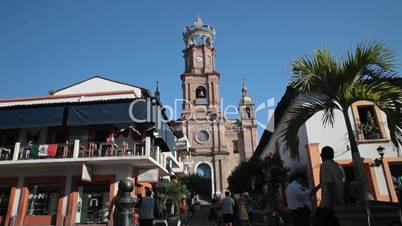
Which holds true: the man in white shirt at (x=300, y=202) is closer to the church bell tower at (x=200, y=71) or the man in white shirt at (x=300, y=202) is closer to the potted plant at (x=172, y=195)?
the potted plant at (x=172, y=195)

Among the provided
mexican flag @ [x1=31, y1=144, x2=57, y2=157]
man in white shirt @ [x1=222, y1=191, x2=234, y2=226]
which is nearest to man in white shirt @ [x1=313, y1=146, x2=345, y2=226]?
man in white shirt @ [x1=222, y1=191, x2=234, y2=226]

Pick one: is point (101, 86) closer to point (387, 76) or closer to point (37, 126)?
point (37, 126)

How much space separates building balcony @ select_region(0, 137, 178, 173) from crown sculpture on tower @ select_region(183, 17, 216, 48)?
3761 centimetres

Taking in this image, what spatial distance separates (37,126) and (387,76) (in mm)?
17638

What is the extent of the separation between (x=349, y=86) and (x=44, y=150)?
16.2 meters

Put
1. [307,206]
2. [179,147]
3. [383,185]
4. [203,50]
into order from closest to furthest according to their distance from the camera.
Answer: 1. [307,206]
2. [383,185]
3. [179,147]
4. [203,50]

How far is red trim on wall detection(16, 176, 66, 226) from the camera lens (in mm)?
16547

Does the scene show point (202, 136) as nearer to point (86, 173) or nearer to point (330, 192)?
point (86, 173)

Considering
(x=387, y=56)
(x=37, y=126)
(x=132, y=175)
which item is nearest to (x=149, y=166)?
(x=132, y=175)

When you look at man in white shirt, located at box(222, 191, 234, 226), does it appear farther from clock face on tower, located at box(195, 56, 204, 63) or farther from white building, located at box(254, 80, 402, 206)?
clock face on tower, located at box(195, 56, 204, 63)

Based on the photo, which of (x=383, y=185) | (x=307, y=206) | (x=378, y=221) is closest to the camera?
(x=378, y=221)

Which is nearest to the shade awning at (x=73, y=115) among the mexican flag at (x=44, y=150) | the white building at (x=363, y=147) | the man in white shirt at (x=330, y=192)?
the mexican flag at (x=44, y=150)

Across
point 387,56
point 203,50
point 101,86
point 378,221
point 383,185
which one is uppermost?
point 203,50

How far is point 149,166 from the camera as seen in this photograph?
59.8ft
